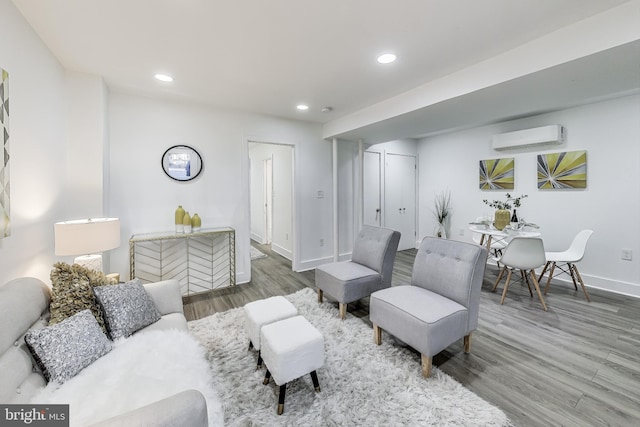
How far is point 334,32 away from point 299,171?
2446mm

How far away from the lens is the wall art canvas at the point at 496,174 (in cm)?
422

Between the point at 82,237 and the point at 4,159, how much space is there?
0.63 m

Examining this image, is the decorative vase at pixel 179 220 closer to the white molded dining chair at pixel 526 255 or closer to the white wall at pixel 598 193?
the white molded dining chair at pixel 526 255

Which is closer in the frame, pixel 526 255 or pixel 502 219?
pixel 526 255

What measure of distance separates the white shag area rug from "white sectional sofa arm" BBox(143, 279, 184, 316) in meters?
0.46

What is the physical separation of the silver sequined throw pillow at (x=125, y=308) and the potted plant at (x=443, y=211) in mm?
5047

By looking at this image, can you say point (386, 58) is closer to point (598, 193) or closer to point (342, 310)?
point (342, 310)

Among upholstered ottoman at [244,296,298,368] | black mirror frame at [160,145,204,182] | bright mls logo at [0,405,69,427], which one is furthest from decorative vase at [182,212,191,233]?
bright mls logo at [0,405,69,427]

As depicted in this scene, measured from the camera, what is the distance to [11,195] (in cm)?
155

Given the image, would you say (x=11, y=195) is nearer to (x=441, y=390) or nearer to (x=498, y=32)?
(x=441, y=390)

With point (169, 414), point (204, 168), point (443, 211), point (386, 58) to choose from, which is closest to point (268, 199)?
point (204, 168)

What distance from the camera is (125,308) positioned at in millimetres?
1626

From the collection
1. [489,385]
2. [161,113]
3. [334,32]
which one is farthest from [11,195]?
[489,385]

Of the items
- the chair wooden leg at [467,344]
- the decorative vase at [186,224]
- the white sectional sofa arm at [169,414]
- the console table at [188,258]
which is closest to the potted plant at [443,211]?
the chair wooden leg at [467,344]
